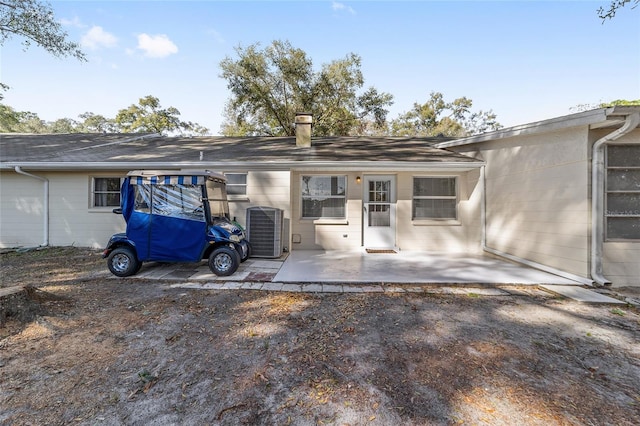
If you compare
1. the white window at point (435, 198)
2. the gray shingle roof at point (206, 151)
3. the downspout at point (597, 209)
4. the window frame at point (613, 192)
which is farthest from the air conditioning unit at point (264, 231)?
the window frame at point (613, 192)

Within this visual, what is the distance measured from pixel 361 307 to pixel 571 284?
3956 millimetres

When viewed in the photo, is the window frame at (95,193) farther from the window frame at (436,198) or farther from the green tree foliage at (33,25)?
the window frame at (436,198)

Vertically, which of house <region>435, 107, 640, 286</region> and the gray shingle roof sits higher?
the gray shingle roof

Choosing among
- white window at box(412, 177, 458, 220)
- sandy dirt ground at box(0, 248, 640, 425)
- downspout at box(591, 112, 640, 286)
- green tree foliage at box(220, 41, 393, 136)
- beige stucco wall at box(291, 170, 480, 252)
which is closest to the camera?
sandy dirt ground at box(0, 248, 640, 425)

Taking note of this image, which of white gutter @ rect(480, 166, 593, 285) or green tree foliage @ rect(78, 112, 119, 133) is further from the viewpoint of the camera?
green tree foliage @ rect(78, 112, 119, 133)

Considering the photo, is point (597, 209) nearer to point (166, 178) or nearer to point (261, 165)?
point (261, 165)

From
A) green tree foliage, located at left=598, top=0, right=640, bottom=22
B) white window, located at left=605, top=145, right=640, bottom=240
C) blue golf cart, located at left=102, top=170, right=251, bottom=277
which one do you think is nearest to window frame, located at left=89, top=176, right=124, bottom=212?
blue golf cart, located at left=102, top=170, right=251, bottom=277

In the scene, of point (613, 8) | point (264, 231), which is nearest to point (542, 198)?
point (613, 8)

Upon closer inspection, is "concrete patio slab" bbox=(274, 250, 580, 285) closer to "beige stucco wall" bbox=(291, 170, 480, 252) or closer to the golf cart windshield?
"beige stucco wall" bbox=(291, 170, 480, 252)

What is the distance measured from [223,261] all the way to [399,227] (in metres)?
4.88

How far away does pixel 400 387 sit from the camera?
80.0 inches

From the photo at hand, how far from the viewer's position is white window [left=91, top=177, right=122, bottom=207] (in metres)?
7.53

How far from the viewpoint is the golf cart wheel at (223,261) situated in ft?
15.8

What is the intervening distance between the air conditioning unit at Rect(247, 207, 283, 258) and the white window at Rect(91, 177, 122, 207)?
4.34 m
